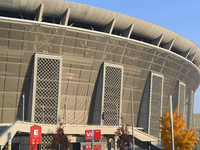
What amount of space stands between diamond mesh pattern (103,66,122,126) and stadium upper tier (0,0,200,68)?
7.07 meters

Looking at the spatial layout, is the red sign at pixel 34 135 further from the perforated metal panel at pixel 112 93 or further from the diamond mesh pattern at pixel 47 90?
the perforated metal panel at pixel 112 93

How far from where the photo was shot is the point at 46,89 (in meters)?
46.6

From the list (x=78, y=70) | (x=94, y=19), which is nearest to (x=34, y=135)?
(x=78, y=70)

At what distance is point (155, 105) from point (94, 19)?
20.4 m

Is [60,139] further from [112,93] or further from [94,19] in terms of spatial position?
[94,19]

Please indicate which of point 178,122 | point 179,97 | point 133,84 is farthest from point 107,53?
point 179,97

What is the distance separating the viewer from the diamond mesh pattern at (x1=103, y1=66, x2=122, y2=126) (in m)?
51.6

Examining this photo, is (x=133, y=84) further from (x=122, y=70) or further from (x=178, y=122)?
(x=178, y=122)

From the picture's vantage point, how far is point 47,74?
46.8 meters

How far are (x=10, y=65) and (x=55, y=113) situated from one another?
32.3 ft

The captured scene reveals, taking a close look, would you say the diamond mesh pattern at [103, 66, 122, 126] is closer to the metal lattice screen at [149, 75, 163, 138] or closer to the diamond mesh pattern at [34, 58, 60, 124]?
the metal lattice screen at [149, 75, 163, 138]

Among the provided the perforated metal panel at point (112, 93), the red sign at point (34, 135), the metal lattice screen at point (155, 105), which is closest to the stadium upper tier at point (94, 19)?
the perforated metal panel at point (112, 93)

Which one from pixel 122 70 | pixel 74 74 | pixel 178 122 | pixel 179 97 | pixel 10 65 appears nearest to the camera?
pixel 178 122

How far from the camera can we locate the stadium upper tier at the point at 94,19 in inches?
1822
